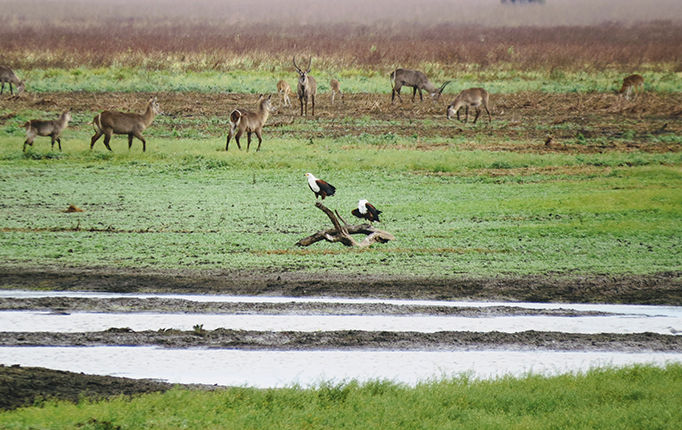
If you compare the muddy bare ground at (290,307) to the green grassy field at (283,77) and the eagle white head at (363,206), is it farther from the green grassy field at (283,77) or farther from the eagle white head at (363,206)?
the green grassy field at (283,77)

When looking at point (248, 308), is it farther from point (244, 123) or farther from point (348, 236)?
point (244, 123)

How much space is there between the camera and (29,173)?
19203 millimetres

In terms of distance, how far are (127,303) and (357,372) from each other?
3.38 metres

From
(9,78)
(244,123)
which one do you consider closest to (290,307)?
(244,123)

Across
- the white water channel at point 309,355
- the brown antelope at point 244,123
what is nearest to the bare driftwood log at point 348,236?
the white water channel at point 309,355

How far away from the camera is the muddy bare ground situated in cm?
702

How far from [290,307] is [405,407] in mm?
3821

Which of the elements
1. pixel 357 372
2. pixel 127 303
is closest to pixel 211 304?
pixel 127 303

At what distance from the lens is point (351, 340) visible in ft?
28.4

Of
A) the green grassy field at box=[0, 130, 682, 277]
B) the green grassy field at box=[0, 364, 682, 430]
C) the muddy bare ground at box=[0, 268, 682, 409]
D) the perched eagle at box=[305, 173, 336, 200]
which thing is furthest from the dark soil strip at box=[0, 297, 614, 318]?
the perched eagle at box=[305, 173, 336, 200]

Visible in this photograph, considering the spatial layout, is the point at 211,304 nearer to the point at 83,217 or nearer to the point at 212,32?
the point at 83,217

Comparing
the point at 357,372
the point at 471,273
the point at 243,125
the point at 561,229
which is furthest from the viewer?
the point at 243,125

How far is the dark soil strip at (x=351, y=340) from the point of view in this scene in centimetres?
853

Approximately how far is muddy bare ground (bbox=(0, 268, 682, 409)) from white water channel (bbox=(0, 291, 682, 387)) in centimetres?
18
